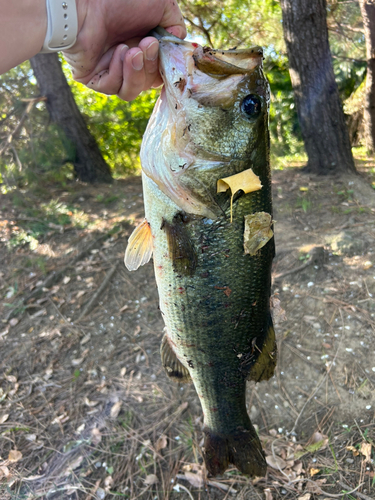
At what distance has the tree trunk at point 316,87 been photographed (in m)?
5.21

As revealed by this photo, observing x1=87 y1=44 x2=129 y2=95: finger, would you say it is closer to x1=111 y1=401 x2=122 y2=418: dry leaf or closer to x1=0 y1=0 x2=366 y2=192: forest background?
x1=111 y1=401 x2=122 y2=418: dry leaf

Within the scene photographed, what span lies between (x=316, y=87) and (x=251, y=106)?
4.98 meters

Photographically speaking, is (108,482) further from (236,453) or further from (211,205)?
(211,205)

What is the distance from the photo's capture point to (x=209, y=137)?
1.56 m

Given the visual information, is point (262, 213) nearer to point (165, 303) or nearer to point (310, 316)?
point (165, 303)

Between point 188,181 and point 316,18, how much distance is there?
17.7 feet

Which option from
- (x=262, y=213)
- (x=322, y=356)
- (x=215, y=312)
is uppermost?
(x=262, y=213)

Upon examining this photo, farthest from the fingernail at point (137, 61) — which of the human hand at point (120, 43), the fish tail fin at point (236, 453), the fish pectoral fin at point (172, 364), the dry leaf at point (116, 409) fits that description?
the dry leaf at point (116, 409)

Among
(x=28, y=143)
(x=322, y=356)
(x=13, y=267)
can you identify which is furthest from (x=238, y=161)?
(x=28, y=143)

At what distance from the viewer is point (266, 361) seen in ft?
6.15

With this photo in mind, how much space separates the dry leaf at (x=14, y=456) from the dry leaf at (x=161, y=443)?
1.14 metres

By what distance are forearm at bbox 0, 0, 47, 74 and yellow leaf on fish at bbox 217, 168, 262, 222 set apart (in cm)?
110

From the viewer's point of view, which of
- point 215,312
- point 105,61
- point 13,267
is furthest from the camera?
point 13,267

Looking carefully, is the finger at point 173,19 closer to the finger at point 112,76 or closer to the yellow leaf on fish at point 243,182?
the finger at point 112,76
